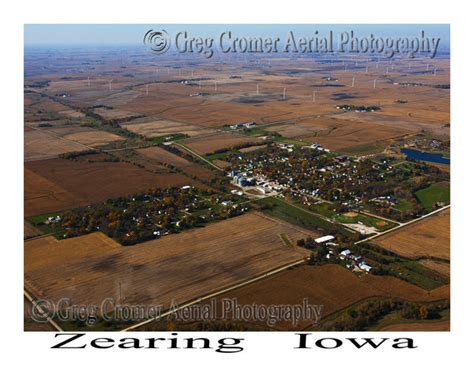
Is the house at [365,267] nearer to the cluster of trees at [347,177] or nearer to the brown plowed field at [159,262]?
the brown plowed field at [159,262]

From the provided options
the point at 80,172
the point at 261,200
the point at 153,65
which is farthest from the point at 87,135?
the point at 153,65

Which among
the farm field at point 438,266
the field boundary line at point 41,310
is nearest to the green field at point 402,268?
the farm field at point 438,266

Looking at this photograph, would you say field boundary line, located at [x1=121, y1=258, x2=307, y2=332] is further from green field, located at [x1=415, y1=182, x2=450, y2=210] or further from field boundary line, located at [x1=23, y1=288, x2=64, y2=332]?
green field, located at [x1=415, y1=182, x2=450, y2=210]

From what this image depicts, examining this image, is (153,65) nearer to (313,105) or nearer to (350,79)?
(350,79)

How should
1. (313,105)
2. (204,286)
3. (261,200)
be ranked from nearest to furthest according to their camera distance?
1. (204,286)
2. (261,200)
3. (313,105)

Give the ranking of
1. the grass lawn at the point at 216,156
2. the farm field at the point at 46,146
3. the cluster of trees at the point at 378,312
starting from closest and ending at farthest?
1. the cluster of trees at the point at 378,312
2. the grass lawn at the point at 216,156
3. the farm field at the point at 46,146

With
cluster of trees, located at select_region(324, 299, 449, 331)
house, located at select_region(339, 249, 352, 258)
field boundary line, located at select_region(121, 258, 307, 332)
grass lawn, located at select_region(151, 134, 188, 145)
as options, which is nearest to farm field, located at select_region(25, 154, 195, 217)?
grass lawn, located at select_region(151, 134, 188, 145)
